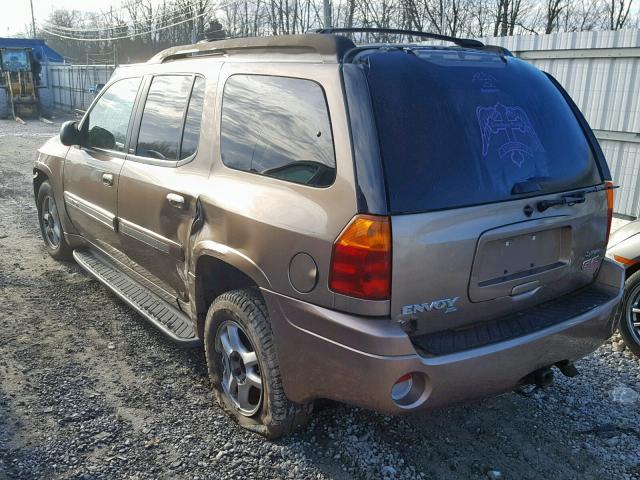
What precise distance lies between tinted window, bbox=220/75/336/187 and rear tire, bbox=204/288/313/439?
691 millimetres

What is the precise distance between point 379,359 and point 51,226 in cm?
470

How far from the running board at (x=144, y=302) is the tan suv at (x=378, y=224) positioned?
0.04m

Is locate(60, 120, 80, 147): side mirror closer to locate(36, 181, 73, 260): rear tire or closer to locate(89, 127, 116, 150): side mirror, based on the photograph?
locate(89, 127, 116, 150): side mirror

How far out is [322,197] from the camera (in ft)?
8.16

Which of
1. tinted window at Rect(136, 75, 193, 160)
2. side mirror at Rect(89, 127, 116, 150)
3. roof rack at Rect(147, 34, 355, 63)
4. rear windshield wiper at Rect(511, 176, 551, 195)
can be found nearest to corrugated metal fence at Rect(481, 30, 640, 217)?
rear windshield wiper at Rect(511, 176, 551, 195)

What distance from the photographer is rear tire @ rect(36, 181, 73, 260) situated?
5.64 metres

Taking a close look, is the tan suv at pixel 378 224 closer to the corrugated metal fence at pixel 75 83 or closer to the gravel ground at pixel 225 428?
the gravel ground at pixel 225 428

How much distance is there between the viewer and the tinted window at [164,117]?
3.56 metres

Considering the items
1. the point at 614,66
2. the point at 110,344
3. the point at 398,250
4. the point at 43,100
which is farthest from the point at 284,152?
the point at 43,100

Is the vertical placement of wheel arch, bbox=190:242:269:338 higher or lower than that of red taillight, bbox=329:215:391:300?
lower

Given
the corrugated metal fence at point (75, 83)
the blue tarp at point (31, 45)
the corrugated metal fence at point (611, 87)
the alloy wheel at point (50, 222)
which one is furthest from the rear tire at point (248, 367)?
the blue tarp at point (31, 45)

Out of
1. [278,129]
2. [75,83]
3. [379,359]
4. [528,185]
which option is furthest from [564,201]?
[75,83]

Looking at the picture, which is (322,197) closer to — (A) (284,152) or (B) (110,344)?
(A) (284,152)

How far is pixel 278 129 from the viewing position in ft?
9.11
